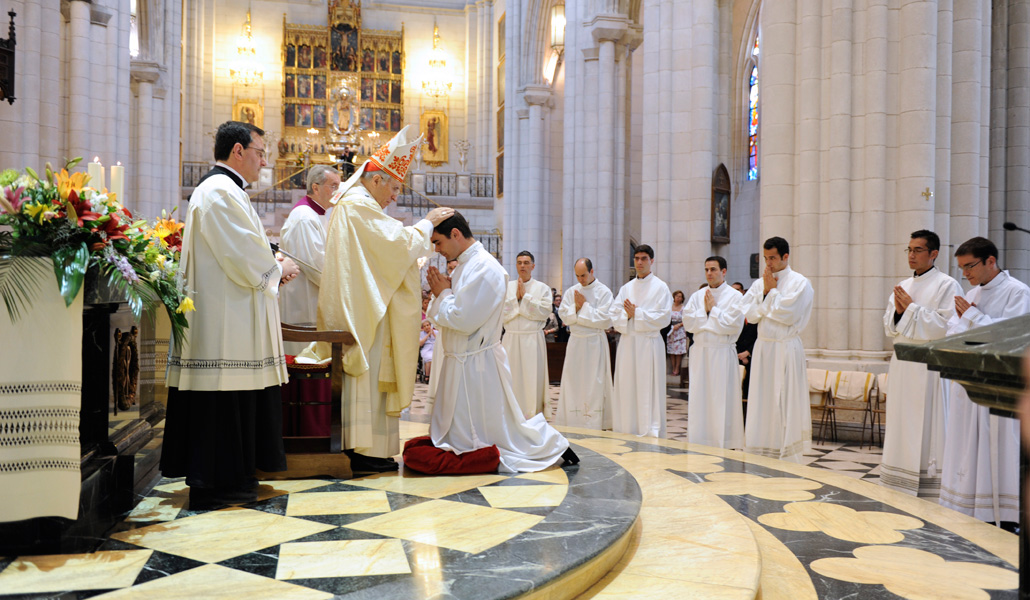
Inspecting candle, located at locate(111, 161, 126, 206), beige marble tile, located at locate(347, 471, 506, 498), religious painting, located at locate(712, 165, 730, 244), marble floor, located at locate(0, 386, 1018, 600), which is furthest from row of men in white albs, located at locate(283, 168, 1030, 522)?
religious painting, located at locate(712, 165, 730, 244)

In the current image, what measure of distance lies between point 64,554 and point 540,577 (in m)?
1.65

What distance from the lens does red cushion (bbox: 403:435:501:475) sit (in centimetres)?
419

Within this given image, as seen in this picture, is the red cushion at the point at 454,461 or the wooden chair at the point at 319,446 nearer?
the wooden chair at the point at 319,446

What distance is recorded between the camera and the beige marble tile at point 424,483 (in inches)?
151

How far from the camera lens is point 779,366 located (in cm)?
637

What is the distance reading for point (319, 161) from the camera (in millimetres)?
25062

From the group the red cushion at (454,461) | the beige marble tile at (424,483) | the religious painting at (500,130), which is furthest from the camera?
the religious painting at (500,130)

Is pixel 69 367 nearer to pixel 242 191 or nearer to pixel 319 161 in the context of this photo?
pixel 242 191

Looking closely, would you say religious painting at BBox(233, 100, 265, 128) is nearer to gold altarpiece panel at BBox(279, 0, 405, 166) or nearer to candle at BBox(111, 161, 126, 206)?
gold altarpiece panel at BBox(279, 0, 405, 166)

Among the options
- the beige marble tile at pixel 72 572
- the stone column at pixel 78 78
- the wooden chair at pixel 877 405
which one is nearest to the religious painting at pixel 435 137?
the stone column at pixel 78 78

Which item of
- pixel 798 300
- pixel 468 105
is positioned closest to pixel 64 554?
pixel 798 300

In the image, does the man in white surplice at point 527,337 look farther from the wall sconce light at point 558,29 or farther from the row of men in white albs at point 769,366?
the wall sconce light at point 558,29

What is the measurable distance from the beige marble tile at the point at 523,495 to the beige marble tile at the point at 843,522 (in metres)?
1.07

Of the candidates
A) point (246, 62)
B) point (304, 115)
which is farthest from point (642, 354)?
point (246, 62)
